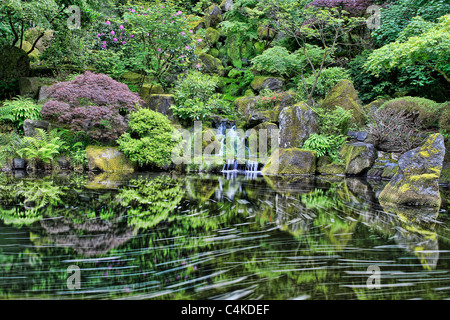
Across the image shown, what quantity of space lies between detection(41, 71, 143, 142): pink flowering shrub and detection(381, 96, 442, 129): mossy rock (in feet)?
31.3

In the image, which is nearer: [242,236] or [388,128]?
[242,236]

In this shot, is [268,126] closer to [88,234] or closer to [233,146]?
[233,146]

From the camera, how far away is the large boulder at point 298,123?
11305 millimetres

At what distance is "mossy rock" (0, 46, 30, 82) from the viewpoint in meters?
11.7

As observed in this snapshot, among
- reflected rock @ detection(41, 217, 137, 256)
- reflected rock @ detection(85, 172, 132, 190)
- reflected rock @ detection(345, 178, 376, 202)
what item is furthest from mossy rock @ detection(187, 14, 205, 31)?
reflected rock @ detection(41, 217, 137, 256)

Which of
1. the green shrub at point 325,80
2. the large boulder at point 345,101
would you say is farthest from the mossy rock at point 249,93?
the large boulder at point 345,101

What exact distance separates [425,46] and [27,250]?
959 centimetres

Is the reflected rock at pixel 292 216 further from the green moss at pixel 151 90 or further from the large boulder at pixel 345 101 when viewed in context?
the green moss at pixel 151 90

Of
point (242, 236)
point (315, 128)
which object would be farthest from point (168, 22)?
point (242, 236)

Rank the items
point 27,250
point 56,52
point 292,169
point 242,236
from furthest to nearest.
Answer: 1. point 56,52
2. point 292,169
3. point 242,236
4. point 27,250

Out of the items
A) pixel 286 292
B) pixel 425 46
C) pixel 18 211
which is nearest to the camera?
pixel 286 292

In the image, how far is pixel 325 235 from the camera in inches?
145
